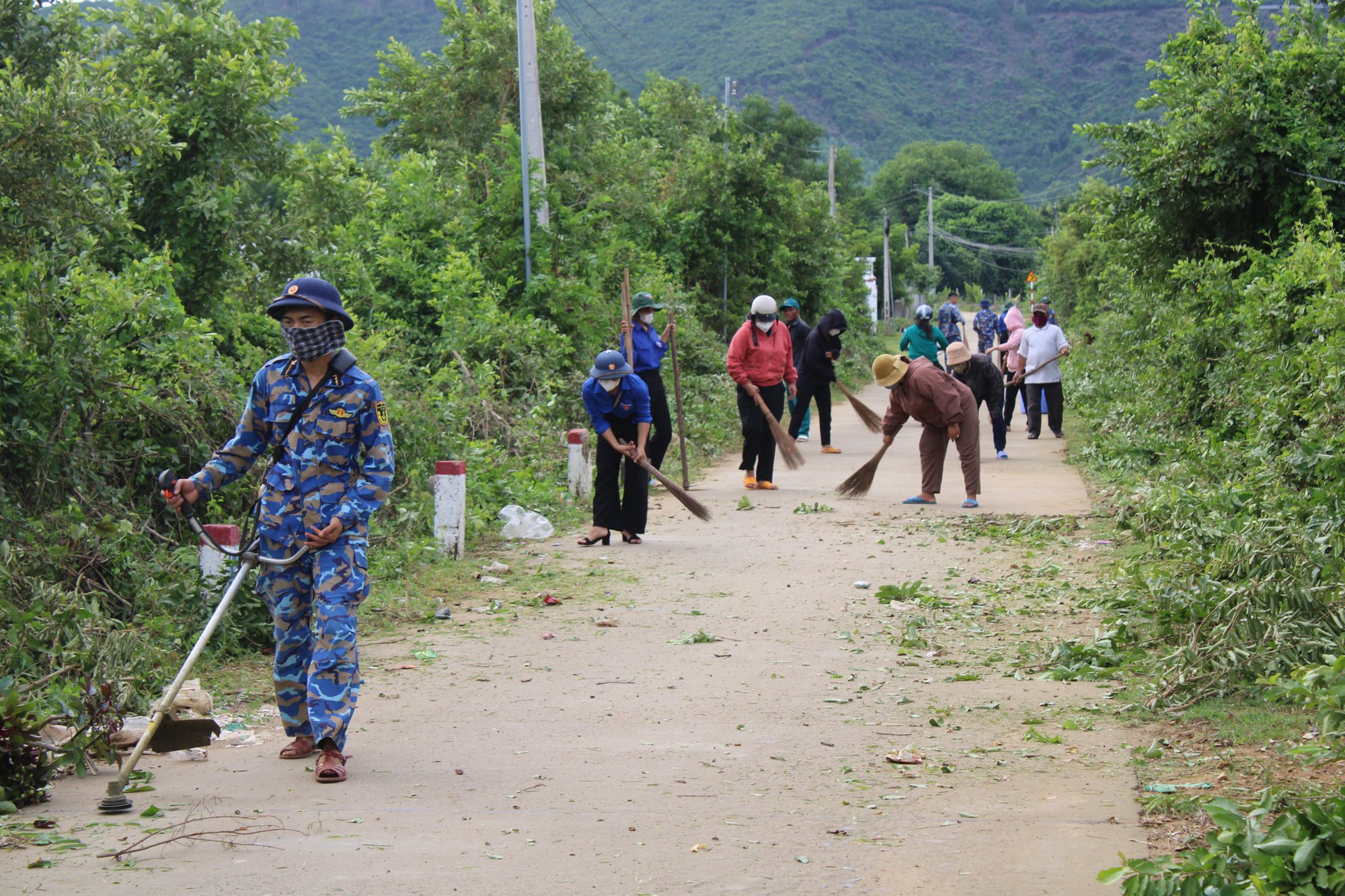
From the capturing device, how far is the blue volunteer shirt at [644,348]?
12.7m

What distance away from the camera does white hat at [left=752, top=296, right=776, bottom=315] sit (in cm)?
1381

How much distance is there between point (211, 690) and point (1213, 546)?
5.47 m

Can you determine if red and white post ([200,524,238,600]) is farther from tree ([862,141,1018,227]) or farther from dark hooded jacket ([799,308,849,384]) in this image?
tree ([862,141,1018,227])

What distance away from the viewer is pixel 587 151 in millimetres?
26344

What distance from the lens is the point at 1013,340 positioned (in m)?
19.7

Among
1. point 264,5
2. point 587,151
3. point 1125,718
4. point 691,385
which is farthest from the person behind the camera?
point 264,5

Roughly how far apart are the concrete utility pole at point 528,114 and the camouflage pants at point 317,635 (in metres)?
10.7

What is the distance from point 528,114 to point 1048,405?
8.32 metres

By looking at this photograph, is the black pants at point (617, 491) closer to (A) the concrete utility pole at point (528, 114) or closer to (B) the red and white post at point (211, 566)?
(B) the red and white post at point (211, 566)

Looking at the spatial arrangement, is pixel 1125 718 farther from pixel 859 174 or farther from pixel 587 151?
pixel 859 174

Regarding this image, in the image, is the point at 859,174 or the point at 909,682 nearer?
the point at 909,682

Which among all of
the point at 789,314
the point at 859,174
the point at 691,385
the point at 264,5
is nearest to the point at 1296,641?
the point at 789,314

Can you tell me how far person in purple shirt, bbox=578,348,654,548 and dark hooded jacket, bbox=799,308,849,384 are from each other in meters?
5.43

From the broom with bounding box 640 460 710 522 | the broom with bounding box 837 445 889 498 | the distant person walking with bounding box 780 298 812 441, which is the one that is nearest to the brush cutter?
the broom with bounding box 640 460 710 522
